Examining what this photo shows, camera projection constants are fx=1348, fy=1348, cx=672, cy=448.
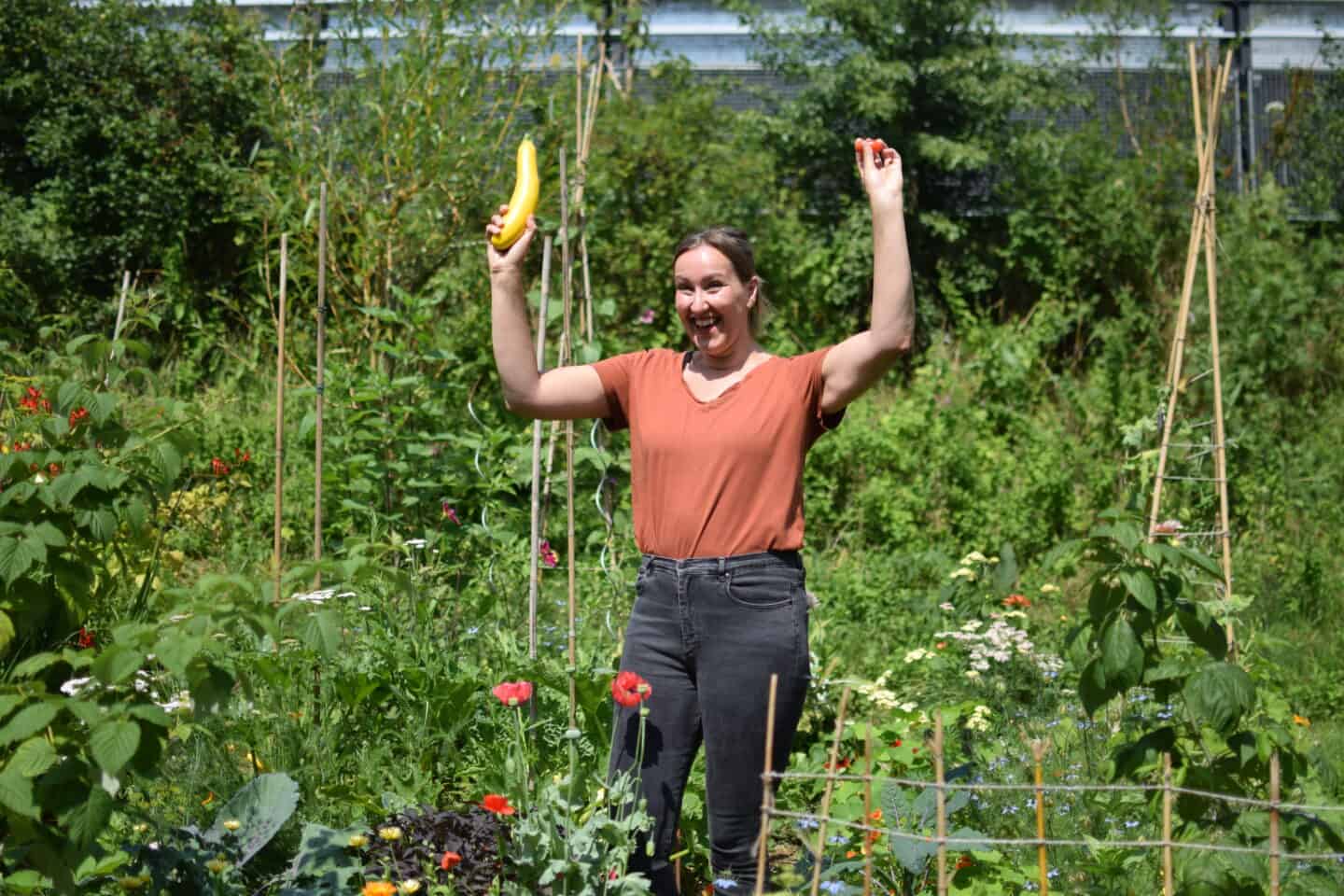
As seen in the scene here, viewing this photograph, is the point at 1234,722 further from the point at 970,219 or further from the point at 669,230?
the point at 970,219

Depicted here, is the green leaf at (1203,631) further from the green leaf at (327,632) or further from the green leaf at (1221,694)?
the green leaf at (327,632)

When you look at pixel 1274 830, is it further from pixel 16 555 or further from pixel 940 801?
pixel 16 555

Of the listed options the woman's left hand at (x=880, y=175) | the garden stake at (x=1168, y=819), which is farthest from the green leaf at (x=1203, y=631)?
the woman's left hand at (x=880, y=175)

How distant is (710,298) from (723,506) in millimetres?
382

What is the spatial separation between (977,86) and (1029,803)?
15.8ft

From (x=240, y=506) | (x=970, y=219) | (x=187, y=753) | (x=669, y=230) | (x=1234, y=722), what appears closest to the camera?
(x=1234, y=722)

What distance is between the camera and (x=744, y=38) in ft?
28.8

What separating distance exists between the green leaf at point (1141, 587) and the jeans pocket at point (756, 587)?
578 millimetres

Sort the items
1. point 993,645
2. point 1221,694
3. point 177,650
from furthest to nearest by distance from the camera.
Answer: point 993,645, point 1221,694, point 177,650

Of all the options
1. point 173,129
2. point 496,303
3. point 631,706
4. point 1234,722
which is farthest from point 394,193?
point 1234,722

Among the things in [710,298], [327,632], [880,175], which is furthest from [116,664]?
[880,175]

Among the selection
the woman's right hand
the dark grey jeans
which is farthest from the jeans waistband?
the woman's right hand

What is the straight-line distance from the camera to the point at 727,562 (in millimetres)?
2344

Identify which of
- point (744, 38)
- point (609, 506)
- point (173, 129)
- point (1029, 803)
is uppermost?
point (744, 38)
